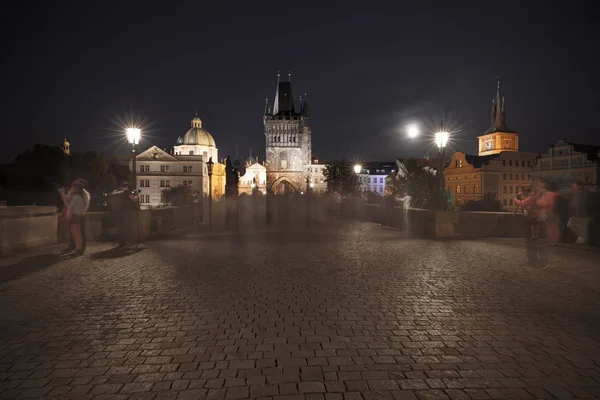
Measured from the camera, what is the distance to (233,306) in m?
5.88

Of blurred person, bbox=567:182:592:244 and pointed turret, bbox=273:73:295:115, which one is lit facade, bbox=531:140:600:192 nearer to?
blurred person, bbox=567:182:592:244

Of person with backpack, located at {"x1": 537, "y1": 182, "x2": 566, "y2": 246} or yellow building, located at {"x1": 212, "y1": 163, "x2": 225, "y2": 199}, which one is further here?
yellow building, located at {"x1": 212, "y1": 163, "x2": 225, "y2": 199}

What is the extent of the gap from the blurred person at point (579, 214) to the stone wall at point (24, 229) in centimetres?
1597

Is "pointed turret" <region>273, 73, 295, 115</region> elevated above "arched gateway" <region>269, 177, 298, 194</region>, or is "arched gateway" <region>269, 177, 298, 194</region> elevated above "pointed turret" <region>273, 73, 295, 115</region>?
"pointed turret" <region>273, 73, 295, 115</region>

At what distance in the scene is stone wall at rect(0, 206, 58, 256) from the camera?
10337 mm

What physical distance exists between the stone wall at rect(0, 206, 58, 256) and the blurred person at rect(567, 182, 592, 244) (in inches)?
629

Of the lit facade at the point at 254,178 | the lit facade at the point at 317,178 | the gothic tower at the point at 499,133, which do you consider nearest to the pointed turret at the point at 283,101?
the lit facade at the point at 254,178

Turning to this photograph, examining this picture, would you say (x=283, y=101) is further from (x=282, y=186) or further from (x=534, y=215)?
(x=534, y=215)

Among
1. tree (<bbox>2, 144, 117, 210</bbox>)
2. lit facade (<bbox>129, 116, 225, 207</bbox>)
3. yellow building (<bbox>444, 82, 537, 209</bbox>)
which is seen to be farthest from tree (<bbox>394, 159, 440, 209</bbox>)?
lit facade (<bbox>129, 116, 225, 207</bbox>)

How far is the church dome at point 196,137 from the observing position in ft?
335

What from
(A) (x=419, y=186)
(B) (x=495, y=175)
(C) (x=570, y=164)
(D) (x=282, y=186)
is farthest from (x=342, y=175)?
(D) (x=282, y=186)

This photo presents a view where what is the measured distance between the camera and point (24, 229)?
11109mm

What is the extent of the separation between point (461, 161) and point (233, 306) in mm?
84782

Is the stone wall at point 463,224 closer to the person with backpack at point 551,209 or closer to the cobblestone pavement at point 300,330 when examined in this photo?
the person with backpack at point 551,209
